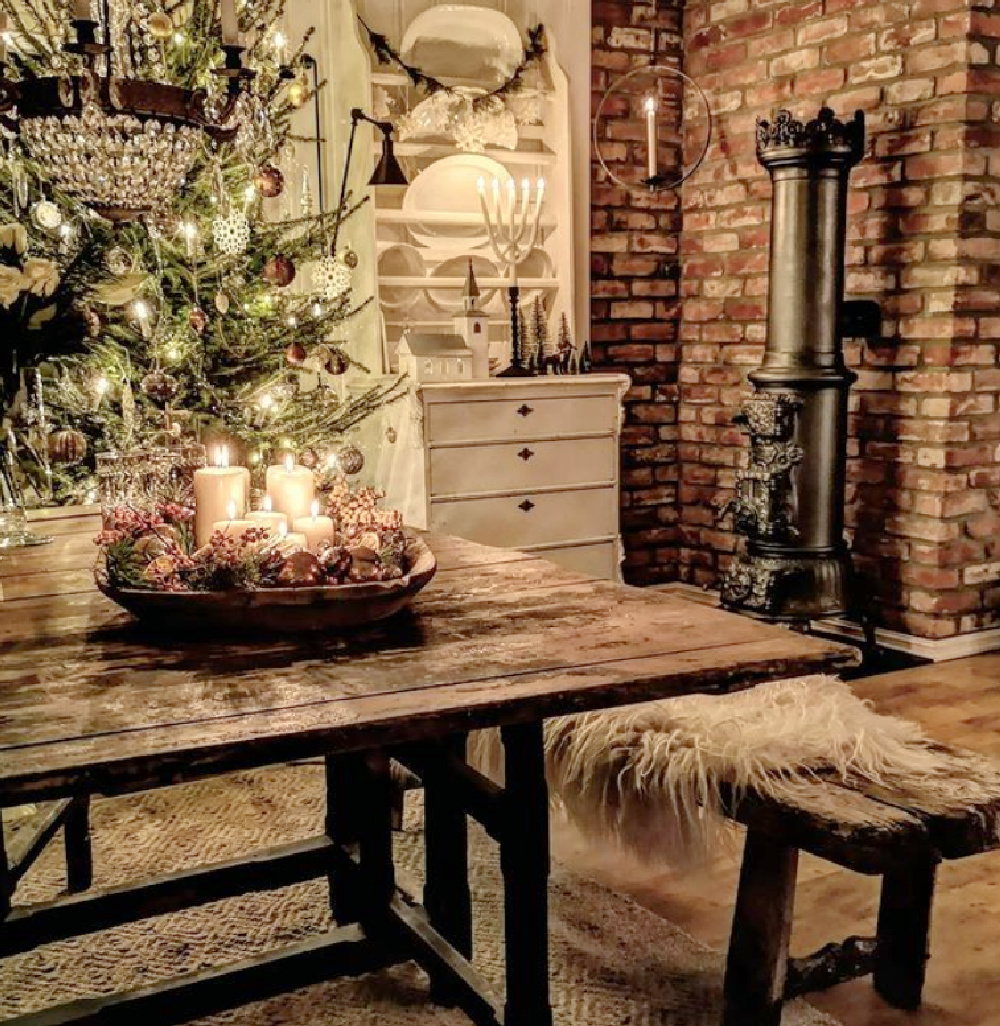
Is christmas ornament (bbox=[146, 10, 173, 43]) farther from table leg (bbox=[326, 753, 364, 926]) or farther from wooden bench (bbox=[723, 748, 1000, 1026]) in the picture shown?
wooden bench (bbox=[723, 748, 1000, 1026])

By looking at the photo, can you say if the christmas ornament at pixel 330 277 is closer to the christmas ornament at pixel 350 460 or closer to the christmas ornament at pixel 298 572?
the christmas ornament at pixel 350 460

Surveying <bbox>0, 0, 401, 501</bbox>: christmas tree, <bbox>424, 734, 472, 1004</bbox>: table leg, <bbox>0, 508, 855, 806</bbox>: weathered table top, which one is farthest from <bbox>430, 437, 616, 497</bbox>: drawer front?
<bbox>0, 508, 855, 806</bbox>: weathered table top

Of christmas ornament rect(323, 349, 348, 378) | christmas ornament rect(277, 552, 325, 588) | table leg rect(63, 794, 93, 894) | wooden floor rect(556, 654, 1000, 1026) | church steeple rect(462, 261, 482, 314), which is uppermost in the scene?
church steeple rect(462, 261, 482, 314)

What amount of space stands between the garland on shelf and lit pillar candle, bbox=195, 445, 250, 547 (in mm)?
2696

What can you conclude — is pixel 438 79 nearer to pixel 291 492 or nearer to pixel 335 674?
pixel 291 492

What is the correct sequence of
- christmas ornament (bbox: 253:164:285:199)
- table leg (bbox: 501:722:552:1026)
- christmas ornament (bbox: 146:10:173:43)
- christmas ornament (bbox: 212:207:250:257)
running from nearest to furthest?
table leg (bbox: 501:722:552:1026) < christmas ornament (bbox: 146:10:173:43) < christmas ornament (bbox: 253:164:285:199) < christmas ornament (bbox: 212:207:250:257)

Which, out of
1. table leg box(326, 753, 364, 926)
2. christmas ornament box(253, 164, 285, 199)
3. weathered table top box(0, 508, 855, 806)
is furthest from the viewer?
christmas ornament box(253, 164, 285, 199)

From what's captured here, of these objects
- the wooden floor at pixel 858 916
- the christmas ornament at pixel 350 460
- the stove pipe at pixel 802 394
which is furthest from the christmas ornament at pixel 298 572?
the stove pipe at pixel 802 394

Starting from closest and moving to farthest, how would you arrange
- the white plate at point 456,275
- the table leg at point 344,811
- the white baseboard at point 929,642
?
1. the table leg at point 344,811
2. the white baseboard at point 929,642
3. the white plate at point 456,275

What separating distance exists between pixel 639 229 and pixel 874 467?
1.37m

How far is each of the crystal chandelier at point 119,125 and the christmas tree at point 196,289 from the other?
835 millimetres

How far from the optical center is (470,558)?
6.39 ft

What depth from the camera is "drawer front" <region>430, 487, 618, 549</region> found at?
3.75 meters

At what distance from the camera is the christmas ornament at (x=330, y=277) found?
3434 mm
